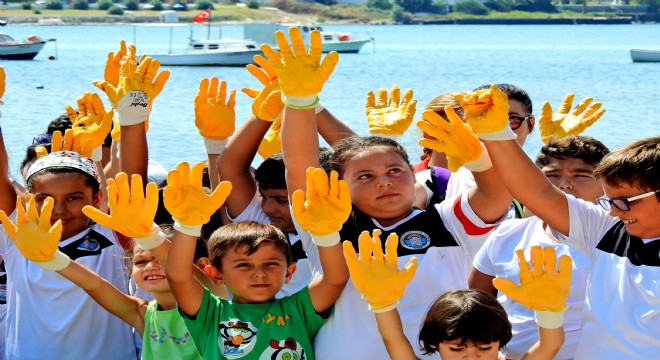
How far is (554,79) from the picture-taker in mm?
22328

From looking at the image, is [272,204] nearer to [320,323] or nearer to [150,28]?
[320,323]

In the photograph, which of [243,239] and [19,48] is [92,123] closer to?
[243,239]

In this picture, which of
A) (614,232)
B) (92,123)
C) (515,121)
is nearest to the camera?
(614,232)

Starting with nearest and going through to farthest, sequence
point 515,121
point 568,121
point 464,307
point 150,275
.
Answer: point 464,307
point 150,275
point 515,121
point 568,121

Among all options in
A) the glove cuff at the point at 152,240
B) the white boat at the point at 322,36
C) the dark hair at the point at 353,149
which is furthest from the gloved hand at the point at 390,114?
the white boat at the point at 322,36

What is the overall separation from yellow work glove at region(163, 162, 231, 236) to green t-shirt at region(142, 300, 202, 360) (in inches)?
18.5

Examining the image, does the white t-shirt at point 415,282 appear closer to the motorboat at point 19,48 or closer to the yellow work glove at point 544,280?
the yellow work glove at point 544,280

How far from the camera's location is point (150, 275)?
3.28 metres

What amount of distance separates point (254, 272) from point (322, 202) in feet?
1.18

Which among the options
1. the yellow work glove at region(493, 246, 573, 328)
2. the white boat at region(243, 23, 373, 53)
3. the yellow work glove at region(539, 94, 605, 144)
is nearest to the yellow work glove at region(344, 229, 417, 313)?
the yellow work glove at region(493, 246, 573, 328)

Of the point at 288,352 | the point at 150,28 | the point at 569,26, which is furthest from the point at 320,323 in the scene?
the point at 569,26

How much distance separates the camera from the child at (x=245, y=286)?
2922mm

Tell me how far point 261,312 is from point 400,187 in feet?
1.95

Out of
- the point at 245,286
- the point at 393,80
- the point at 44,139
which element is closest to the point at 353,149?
the point at 245,286
